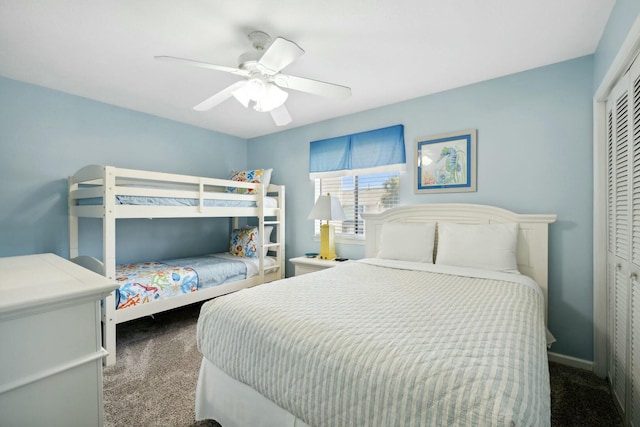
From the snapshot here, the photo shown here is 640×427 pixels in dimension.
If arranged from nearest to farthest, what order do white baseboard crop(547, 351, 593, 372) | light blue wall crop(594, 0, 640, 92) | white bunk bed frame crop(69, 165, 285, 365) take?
light blue wall crop(594, 0, 640, 92) → white baseboard crop(547, 351, 593, 372) → white bunk bed frame crop(69, 165, 285, 365)

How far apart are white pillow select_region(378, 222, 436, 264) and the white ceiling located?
130cm

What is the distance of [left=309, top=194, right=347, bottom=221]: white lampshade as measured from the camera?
3.22 metres

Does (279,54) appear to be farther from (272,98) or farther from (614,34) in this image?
(614,34)

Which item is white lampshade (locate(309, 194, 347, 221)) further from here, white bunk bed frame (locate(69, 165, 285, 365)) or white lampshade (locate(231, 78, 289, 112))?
white lampshade (locate(231, 78, 289, 112))

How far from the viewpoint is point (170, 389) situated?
193 centimetres

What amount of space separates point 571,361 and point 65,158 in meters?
4.77

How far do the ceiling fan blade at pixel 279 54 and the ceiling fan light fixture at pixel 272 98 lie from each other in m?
0.23

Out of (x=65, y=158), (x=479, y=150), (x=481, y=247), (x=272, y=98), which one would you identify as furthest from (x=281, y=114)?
(x=65, y=158)

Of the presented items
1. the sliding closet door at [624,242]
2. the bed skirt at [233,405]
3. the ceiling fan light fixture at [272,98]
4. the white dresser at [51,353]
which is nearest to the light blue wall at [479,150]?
the sliding closet door at [624,242]

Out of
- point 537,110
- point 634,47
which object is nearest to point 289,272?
point 537,110

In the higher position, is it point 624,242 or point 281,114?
point 281,114

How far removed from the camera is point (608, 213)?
2020mm

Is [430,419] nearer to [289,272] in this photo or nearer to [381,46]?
[381,46]

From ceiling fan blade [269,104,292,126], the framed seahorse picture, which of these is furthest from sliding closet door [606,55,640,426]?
ceiling fan blade [269,104,292,126]
